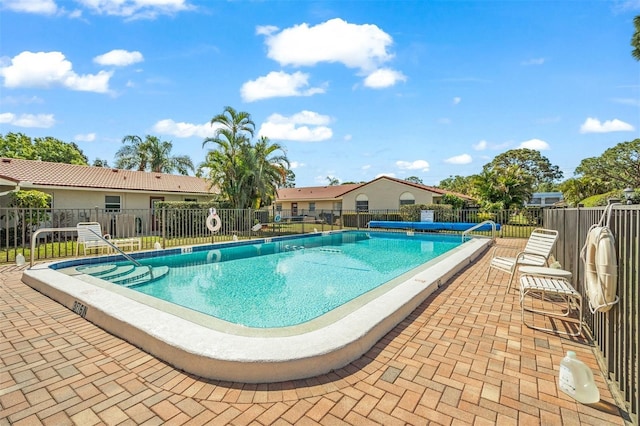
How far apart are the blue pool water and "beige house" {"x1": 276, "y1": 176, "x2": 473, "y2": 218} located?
12733mm

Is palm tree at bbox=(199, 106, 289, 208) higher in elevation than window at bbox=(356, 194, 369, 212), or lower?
higher

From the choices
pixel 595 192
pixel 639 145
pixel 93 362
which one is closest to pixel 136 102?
pixel 93 362

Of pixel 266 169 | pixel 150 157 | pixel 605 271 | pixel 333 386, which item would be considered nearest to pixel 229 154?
pixel 266 169

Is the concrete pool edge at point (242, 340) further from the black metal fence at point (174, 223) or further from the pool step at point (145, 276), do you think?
the black metal fence at point (174, 223)

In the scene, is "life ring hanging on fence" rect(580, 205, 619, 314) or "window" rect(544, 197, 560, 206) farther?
"window" rect(544, 197, 560, 206)

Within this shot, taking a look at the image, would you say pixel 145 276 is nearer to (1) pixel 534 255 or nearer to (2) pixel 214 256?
(2) pixel 214 256

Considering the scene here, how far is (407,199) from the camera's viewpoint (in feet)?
83.3

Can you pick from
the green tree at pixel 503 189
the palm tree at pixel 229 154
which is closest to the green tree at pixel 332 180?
the green tree at pixel 503 189

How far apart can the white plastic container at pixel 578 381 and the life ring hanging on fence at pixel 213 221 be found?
1147 cm

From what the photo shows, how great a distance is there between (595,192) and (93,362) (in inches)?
1435

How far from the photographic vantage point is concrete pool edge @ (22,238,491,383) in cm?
259

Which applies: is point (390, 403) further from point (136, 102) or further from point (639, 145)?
point (639, 145)

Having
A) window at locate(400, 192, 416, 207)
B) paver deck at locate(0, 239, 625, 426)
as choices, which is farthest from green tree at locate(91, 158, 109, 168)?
paver deck at locate(0, 239, 625, 426)

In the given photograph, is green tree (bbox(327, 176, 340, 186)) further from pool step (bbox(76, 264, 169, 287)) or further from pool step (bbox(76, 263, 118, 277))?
pool step (bbox(76, 263, 118, 277))
